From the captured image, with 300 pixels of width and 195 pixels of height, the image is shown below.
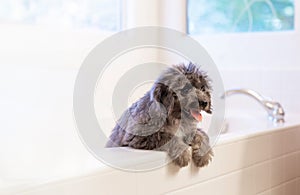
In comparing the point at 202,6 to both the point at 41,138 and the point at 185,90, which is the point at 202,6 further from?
the point at 185,90

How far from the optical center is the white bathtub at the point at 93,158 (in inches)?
35.2

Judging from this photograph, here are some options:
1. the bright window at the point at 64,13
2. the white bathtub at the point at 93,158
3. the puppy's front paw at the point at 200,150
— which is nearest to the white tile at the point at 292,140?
the white bathtub at the point at 93,158

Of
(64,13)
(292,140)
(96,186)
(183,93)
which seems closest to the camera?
(96,186)

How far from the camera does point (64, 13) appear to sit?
7.22 ft

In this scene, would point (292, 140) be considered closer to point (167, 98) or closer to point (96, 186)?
point (167, 98)

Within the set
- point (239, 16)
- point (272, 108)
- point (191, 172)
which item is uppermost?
point (239, 16)

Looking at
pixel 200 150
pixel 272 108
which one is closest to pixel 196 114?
pixel 200 150

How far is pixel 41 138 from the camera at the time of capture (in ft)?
6.39

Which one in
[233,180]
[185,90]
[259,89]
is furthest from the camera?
[259,89]

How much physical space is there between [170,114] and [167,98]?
45mm

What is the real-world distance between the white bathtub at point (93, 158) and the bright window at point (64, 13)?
0.89 ft

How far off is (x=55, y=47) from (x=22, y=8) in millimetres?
263

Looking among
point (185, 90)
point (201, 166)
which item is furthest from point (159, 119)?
point (201, 166)

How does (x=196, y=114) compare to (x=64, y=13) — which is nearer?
(x=196, y=114)
